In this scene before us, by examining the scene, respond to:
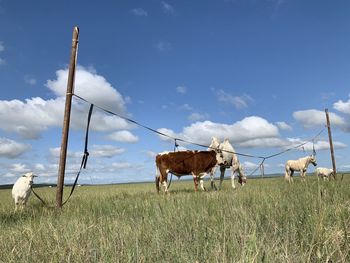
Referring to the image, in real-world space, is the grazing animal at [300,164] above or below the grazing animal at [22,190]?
above

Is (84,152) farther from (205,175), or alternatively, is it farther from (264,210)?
(205,175)

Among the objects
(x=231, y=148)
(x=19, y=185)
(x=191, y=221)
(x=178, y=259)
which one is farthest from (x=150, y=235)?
(x=231, y=148)

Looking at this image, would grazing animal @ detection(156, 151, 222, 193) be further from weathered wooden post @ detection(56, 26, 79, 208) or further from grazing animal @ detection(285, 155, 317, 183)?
grazing animal @ detection(285, 155, 317, 183)

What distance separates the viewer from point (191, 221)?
5383 millimetres

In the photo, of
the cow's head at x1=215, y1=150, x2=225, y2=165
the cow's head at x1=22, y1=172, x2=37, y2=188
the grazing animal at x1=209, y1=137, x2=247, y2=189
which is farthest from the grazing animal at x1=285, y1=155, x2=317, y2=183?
the cow's head at x1=22, y1=172, x2=37, y2=188

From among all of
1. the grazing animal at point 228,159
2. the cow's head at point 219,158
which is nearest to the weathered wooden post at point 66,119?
the cow's head at point 219,158

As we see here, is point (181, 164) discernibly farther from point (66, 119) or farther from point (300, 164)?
point (300, 164)

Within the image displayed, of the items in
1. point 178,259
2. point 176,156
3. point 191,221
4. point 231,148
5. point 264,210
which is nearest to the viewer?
point 178,259

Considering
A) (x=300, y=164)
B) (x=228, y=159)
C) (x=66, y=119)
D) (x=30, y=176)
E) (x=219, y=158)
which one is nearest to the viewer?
(x=66, y=119)

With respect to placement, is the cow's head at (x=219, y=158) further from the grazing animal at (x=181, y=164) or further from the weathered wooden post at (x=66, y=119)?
the weathered wooden post at (x=66, y=119)

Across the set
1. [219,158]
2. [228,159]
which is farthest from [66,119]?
[228,159]

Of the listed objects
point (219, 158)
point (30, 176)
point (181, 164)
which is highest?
point (219, 158)

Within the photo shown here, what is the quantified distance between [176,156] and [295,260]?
1706cm

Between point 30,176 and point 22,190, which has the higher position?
point 30,176
